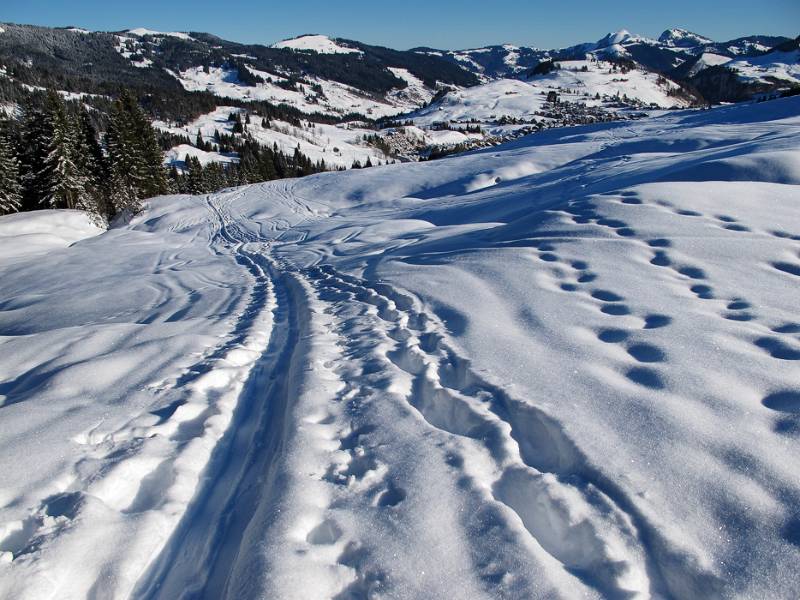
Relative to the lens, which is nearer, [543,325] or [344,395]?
[344,395]

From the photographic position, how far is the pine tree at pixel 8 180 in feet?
117

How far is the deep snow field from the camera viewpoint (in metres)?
2.42

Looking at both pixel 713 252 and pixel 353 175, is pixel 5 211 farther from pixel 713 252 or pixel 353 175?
pixel 713 252

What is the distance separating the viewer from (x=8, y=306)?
1191cm

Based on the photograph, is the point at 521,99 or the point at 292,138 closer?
the point at 292,138

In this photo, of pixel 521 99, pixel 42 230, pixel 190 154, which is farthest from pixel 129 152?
pixel 521 99

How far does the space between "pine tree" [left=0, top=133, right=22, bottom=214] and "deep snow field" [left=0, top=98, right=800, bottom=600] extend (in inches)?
1502

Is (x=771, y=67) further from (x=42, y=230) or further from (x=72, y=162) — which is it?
(x=42, y=230)

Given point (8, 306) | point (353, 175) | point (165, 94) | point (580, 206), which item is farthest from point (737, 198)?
point (165, 94)

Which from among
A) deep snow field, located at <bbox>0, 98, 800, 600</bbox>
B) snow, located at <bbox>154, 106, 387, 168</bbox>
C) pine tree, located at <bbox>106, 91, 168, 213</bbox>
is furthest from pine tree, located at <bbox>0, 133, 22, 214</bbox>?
snow, located at <bbox>154, 106, 387, 168</bbox>

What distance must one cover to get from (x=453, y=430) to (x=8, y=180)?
47.0m

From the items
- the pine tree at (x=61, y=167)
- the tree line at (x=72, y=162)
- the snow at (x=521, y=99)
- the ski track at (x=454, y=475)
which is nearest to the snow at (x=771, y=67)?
the snow at (x=521, y=99)

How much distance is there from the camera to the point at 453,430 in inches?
145

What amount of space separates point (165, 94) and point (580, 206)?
187652 millimetres
